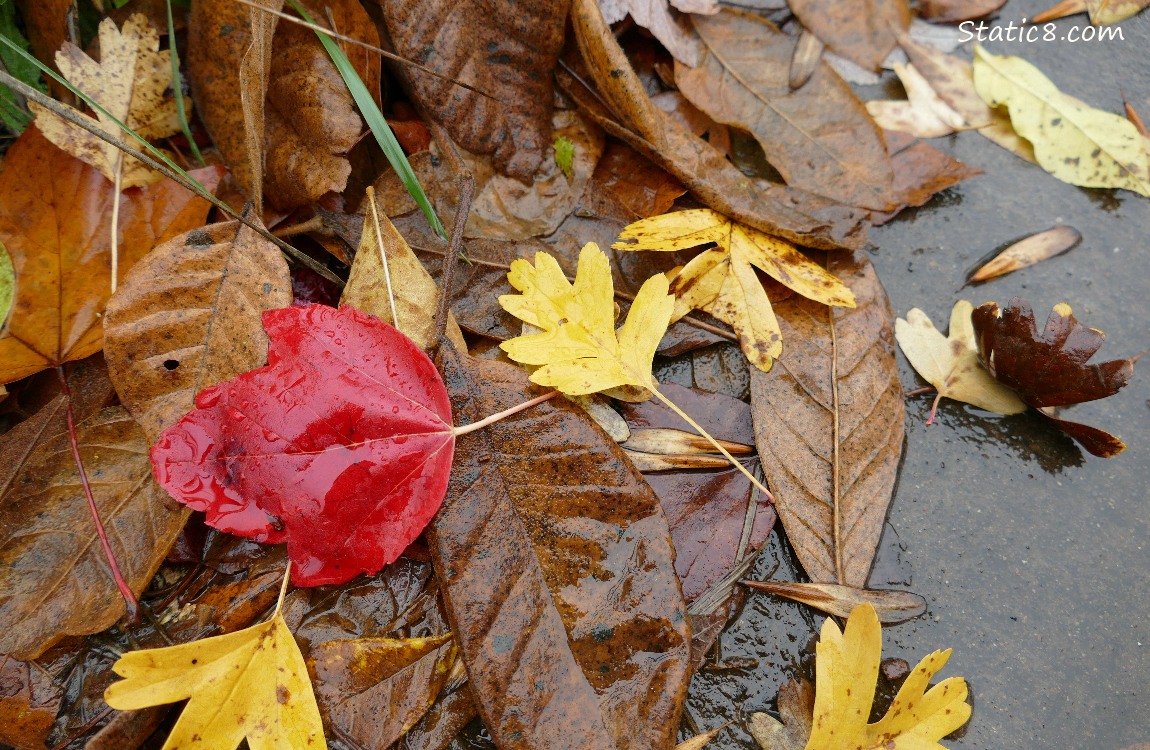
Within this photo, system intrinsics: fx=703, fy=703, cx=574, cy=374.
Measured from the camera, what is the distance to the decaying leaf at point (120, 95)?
5.04 feet

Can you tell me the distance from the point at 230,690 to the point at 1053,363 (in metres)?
1.76

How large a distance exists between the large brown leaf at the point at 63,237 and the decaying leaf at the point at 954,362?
1.68 m

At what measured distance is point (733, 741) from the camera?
1.37m

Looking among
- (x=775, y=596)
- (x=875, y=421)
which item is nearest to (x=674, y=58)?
(x=875, y=421)

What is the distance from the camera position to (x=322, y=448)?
49.9 inches

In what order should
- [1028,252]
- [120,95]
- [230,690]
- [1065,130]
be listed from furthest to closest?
[1065,130]
[1028,252]
[120,95]
[230,690]

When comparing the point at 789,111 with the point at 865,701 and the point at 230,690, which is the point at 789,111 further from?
the point at 230,690

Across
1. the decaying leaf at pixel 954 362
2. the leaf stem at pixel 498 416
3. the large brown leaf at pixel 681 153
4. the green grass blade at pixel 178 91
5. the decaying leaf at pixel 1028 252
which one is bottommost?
the decaying leaf at pixel 954 362

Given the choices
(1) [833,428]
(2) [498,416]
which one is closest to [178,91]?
(2) [498,416]

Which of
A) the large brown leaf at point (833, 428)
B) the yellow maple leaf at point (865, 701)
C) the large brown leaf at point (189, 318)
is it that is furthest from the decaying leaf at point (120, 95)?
the yellow maple leaf at point (865, 701)

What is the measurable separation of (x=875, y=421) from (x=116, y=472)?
1607 millimetres

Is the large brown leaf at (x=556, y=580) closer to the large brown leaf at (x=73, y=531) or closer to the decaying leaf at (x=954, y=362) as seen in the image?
the large brown leaf at (x=73, y=531)

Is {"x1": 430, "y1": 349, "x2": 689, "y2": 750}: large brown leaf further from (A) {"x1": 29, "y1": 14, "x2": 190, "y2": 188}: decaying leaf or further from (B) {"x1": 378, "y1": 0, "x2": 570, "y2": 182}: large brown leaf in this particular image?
(A) {"x1": 29, "y1": 14, "x2": 190, "y2": 188}: decaying leaf

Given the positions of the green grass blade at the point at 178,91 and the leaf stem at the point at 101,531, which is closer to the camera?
the leaf stem at the point at 101,531
